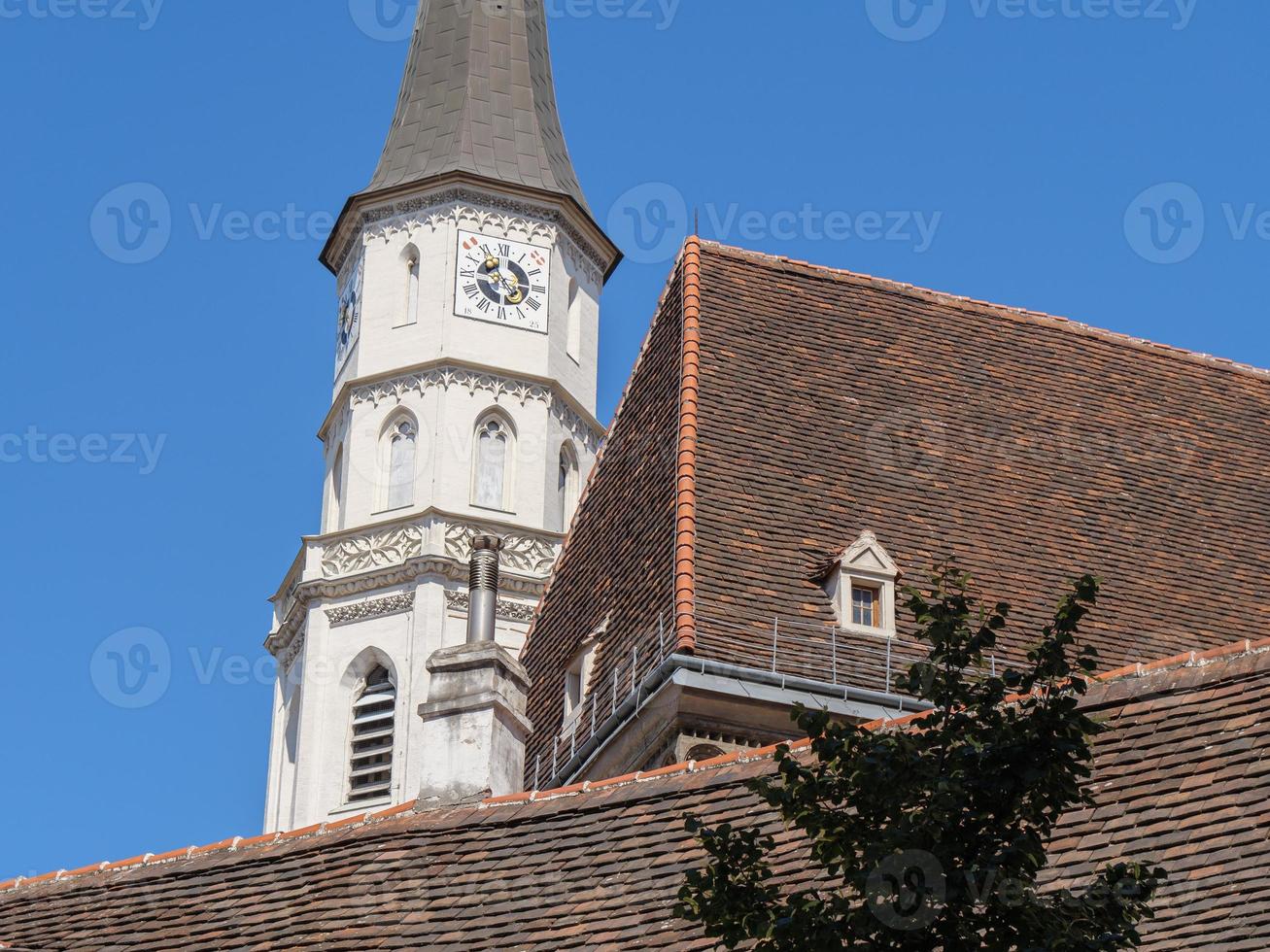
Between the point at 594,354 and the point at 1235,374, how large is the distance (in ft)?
92.7

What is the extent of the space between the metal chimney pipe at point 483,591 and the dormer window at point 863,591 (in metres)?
3.62

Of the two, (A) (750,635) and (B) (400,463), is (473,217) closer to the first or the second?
(B) (400,463)

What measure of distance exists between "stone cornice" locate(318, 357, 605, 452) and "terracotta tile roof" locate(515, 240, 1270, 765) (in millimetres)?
25162

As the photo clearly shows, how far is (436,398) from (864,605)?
31.6 metres

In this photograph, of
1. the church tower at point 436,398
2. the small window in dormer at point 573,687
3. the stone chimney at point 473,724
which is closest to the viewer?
the stone chimney at point 473,724

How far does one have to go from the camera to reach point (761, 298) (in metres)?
29.9

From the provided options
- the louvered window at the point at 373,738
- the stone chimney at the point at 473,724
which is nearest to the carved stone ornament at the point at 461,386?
the louvered window at the point at 373,738

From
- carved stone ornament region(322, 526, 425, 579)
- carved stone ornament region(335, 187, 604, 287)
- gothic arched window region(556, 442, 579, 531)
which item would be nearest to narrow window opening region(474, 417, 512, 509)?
gothic arched window region(556, 442, 579, 531)

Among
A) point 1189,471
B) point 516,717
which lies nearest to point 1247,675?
point 516,717

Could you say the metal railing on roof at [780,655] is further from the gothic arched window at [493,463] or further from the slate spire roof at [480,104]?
the slate spire roof at [480,104]

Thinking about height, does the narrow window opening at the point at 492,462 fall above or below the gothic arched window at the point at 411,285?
below

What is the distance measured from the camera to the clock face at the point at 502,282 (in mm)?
57594

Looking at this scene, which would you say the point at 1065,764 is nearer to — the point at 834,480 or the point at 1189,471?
the point at 834,480

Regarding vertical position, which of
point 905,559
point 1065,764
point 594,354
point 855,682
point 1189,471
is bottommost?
point 1065,764
